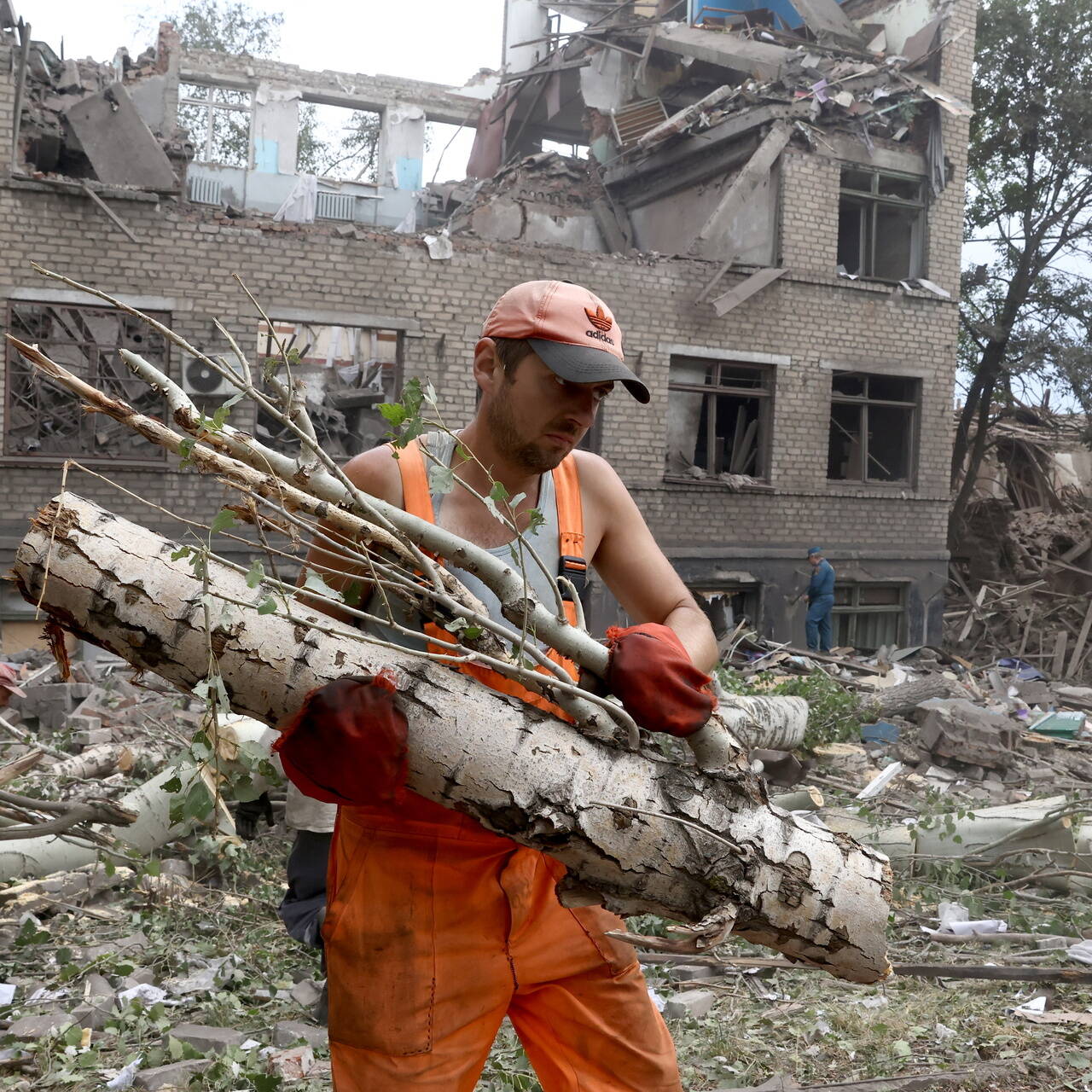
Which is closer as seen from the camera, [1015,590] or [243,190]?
[1015,590]

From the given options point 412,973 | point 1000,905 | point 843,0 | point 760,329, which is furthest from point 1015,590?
point 412,973

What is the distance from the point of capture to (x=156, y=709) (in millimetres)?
8000

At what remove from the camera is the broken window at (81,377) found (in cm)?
1112

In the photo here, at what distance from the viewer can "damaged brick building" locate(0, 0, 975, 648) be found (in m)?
11.4

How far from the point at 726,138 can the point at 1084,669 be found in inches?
342

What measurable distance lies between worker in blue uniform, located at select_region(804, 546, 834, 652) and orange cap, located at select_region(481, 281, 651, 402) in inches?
471

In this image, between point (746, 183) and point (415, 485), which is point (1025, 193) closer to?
point (746, 183)

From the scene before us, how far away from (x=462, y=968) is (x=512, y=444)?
3.33 ft

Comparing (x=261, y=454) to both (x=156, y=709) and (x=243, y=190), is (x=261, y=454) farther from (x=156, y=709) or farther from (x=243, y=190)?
(x=243, y=190)

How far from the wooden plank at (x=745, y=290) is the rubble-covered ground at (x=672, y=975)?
329 inches

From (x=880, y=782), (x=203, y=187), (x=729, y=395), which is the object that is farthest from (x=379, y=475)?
(x=203, y=187)

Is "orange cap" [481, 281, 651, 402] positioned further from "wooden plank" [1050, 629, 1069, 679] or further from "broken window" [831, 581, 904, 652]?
"broken window" [831, 581, 904, 652]

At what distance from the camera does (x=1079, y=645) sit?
43.3ft

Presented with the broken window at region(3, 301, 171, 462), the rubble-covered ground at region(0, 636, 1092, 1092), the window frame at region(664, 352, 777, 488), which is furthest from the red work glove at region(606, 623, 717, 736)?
the window frame at region(664, 352, 777, 488)
